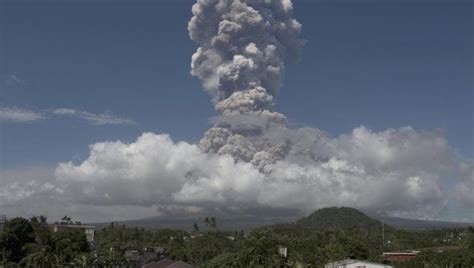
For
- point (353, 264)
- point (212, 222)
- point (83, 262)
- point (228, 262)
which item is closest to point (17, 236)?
point (83, 262)

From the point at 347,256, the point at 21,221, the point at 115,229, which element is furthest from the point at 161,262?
the point at 115,229

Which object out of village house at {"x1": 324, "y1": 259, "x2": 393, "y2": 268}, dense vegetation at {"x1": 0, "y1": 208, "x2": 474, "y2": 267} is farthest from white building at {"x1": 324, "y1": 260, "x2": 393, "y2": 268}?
dense vegetation at {"x1": 0, "y1": 208, "x2": 474, "y2": 267}

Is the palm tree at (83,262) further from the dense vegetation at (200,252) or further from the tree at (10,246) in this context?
the tree at (10,246)

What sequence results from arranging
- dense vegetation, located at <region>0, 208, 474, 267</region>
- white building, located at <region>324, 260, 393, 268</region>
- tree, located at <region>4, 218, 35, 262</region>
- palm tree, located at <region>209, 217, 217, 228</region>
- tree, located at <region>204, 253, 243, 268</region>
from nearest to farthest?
tree, located at <region>204, 253, 243, 268</region>, dense vegetation, located at <region>0, 208, 474, 267</region>, white building, located at <region>324, 260, 393, 268</region>, tree, located at <region>4, 218, 35, 262</region>, palm tree, located at <region>209, 217, 217, 228</region>

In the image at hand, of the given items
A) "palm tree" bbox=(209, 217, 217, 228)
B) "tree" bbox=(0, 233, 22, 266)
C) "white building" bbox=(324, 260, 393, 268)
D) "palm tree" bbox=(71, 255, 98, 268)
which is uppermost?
"palm tree" bbox=(209, 217, 217, 228)

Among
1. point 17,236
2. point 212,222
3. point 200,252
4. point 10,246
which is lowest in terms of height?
point 200,252

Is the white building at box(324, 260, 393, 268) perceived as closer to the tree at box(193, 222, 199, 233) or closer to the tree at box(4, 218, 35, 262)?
the tree at box(4, 218, 35, 262)

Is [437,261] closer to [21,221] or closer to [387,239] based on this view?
[21,221]

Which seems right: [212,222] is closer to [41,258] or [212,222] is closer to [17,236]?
[17,236]

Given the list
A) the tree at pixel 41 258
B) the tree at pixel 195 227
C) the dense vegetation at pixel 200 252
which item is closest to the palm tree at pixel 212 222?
the tree at pixel 195 227

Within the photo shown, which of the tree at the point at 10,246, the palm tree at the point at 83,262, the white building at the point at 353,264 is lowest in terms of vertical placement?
the white building at the point at 353,264

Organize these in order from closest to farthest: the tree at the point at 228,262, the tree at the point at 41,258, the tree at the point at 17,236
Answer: the tree at the point at 228,262, the tree at the point at 41,258, the tree at the point at 17,236
